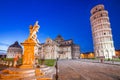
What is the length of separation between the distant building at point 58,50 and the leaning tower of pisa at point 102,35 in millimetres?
25154

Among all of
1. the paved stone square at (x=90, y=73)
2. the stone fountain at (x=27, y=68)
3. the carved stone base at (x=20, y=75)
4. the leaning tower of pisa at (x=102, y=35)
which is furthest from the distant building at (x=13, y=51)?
the carved stone base at (x=20, y=75)

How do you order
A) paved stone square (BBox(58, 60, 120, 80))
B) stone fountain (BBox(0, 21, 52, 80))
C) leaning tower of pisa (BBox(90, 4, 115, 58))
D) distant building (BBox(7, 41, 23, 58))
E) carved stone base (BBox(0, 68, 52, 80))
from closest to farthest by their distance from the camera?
carved stone base (BBox(0, 68, 52, 80)), stone fountain (BBox(0, 21, 52, 80)), paved stone square (BBox(58, 60, 120, 80)), leaning tower of pisa (BBox(90, 4, 115, 58)), distant building (BBox(7, 41, 23, 58))

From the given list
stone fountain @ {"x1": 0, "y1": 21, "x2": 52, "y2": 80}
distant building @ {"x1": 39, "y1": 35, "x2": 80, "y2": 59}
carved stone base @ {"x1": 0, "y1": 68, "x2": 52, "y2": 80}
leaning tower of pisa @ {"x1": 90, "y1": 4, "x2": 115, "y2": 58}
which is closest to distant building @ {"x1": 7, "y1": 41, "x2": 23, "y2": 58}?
distant building @ {"x1": 39, "y1": 35, "x2": 80, "y2": 59}

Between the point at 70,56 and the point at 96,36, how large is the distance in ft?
92.0

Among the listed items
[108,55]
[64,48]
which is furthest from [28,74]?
[64,48]

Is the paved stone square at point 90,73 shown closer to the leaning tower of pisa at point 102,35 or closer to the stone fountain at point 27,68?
the stone fountain at point 27,68

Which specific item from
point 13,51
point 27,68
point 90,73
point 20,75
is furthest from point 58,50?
point 20,75

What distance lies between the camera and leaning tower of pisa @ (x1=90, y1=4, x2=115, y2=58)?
63812mm

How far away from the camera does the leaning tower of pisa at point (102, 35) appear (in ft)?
209

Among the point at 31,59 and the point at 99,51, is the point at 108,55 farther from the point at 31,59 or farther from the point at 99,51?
the point at 31,59

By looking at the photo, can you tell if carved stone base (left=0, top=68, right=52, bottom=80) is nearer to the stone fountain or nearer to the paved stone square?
the stone fountain

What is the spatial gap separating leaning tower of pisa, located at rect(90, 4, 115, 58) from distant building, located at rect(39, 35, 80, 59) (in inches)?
990

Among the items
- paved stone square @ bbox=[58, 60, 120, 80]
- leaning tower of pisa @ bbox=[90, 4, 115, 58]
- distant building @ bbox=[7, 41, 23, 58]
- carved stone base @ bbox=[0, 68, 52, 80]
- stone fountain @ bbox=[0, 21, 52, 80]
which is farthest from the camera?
distant building @ bbox=[7, 41, 23, 58]

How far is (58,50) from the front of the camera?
86.1 meters
